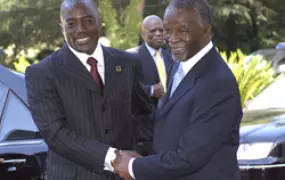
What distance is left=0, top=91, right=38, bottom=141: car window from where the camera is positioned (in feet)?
14.6

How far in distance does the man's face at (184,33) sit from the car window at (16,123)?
163 centimetres

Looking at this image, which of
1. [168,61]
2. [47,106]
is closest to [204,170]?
[47,106]

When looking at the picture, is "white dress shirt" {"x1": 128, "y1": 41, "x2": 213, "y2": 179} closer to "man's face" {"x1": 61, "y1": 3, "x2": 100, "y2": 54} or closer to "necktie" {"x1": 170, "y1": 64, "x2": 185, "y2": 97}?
"necktie" {"x1": 170, "y1": 64, "x2": 185, "y2": 97}

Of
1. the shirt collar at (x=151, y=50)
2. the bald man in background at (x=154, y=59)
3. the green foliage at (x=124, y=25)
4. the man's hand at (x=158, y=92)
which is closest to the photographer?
the man's hand at (x=158, y=92)

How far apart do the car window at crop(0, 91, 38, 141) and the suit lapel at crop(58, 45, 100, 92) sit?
979mm

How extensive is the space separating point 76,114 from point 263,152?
299cm

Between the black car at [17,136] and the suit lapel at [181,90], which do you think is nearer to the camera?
the suit lapel at [181,90]

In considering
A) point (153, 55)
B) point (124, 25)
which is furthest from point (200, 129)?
point (124, 25)

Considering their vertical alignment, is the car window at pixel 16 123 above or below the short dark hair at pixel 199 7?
below

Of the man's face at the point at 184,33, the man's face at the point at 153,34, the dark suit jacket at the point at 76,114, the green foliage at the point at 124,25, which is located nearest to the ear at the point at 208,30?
the man's face at the point at 184,33

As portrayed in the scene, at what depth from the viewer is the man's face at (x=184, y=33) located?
3.08 meters

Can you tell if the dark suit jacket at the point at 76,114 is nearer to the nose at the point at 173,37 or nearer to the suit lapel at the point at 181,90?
the suit lapel at the point at 181,90

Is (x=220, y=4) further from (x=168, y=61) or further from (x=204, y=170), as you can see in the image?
(x=204, y=170)

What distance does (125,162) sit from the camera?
130 inches
